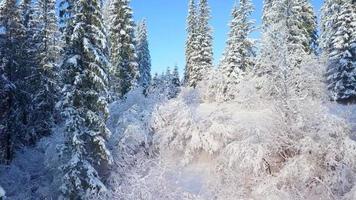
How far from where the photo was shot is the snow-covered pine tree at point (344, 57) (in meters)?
32.5

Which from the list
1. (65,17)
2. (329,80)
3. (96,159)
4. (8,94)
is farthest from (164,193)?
(329,80)

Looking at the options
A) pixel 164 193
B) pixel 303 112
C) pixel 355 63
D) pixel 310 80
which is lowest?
pixel 164 193

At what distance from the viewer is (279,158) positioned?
698 inches

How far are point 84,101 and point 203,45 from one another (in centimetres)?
3212

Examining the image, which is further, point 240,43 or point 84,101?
point 240,43

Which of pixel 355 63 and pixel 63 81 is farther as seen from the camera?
pixel 355 63

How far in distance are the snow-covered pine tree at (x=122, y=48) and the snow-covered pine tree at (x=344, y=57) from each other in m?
15.8

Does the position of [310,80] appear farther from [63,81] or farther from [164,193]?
[63,81]

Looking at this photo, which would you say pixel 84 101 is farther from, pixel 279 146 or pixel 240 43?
pixel 240 43

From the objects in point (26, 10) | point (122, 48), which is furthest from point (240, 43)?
point (26, 10)

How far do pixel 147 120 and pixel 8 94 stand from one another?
40.2 feet

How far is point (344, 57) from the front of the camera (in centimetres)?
3297

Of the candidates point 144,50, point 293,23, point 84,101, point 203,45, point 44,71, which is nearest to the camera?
point 84,101

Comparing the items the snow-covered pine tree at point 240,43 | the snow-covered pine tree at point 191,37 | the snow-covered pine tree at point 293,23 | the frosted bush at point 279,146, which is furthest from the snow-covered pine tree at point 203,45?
the frosted bush at point 279,146
